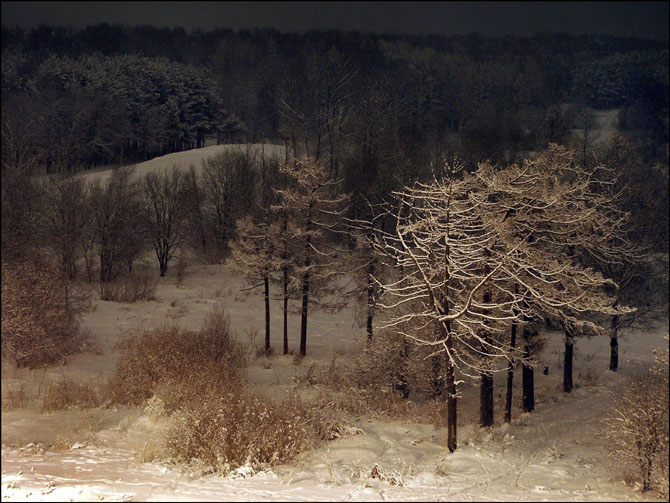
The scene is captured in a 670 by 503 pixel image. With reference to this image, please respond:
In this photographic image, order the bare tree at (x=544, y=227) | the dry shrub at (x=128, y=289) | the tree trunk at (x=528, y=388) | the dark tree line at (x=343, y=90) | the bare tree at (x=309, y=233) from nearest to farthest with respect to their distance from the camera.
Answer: the bare tree at (x=544, y=227), the tree trunk at (x=528, y=388), the bare tree at (x=309, y=233), the dry shrub at (x=128, y=289), the dark tree line at (x=343, y=90)

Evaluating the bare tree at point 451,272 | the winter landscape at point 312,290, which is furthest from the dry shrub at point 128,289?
the bare tree at point 451,272

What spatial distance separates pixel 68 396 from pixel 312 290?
34.0ft

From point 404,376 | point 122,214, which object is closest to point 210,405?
point 404,376

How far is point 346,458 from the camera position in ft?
33.6

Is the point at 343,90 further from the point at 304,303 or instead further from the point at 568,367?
the point at 568,367

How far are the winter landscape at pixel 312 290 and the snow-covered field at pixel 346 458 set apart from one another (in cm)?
8

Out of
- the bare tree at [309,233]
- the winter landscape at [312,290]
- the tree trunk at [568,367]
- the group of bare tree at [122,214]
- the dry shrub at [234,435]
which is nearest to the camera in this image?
the dry shrub at [234,435]

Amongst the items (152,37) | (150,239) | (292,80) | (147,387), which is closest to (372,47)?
(292,80)

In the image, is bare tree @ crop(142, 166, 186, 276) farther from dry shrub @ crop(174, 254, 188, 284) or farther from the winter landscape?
dry shrub @ crop(174, 254, 188, 284)

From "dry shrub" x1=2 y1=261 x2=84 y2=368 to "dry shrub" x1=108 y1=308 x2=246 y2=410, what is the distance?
6.01 feet

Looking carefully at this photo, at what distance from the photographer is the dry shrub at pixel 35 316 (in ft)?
38.0

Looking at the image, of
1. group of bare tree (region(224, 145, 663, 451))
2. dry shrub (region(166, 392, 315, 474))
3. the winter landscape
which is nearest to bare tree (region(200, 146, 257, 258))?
the winter landscape

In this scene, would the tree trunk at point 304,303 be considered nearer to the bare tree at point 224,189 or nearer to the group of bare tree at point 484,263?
the group of bare tree at point 484,263

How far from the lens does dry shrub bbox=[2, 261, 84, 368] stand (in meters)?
11.6
